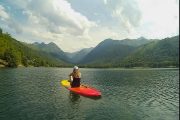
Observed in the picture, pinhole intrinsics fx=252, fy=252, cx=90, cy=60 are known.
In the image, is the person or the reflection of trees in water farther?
the person

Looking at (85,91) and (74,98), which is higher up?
(85,91)

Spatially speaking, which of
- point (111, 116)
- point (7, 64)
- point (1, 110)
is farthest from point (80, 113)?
point (7, 64)

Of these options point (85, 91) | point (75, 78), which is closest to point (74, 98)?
point (85, 91)

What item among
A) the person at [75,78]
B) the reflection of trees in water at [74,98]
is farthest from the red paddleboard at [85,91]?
the person at [75,78]

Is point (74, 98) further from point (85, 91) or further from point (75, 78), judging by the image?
point (75, 78)

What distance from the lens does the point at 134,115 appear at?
28625 mm

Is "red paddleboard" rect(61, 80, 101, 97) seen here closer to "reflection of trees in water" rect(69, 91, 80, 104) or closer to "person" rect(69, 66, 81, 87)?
"reflection of trees in water" rect(69, 91, 80, 104)

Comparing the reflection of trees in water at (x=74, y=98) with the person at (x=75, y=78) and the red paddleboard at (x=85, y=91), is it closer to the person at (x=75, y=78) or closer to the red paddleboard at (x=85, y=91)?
the red paddleboard at (x=85, y=91)

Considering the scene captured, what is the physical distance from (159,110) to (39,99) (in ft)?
57.1

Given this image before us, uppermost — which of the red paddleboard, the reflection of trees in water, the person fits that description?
the person

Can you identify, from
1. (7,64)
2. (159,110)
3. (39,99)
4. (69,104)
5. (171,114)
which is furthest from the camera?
(7,64)

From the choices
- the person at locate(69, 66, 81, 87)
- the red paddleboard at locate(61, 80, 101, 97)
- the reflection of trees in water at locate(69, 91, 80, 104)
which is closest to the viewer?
the reflection of trees in water at locate(69, 91, 80, 104)

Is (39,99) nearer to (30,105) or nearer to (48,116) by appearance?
(30,105)

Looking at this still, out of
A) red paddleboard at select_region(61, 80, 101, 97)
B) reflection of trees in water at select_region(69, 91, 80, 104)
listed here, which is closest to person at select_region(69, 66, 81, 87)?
red paddleboard at select_region(61, 80, 101, 97)
